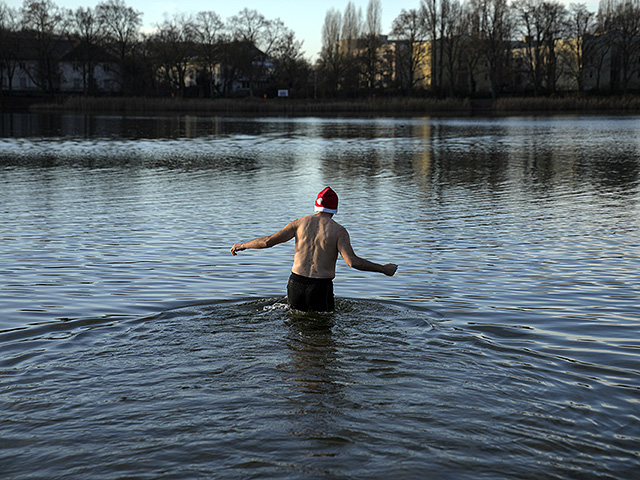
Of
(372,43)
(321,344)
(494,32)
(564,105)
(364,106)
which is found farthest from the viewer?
(372,43)

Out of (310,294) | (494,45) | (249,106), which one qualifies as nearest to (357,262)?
(310,294)

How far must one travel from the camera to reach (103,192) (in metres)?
19.6

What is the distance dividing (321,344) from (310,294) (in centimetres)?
87

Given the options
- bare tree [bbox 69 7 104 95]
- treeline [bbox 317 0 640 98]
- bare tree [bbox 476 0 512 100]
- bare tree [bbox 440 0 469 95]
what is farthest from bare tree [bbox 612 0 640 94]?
bare tree [bbox 69 7 104 95]

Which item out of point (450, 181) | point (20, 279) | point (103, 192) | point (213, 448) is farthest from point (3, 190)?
point (213, 448)

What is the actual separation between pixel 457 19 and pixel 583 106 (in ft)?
80.8

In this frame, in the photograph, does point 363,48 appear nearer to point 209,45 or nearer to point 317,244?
point 209,45

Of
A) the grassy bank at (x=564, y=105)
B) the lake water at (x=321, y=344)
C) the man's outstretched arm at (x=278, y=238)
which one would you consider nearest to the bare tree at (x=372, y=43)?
the grassy bank at (x=564, y=105)

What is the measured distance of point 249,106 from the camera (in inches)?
3317

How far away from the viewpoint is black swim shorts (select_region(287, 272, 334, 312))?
25.0 feet

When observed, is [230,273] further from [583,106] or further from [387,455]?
[583,106]

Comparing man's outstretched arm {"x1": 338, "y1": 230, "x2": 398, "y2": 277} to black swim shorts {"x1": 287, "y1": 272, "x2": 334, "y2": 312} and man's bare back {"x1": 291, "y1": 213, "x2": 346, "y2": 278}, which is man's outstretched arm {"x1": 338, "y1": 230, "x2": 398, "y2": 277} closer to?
man's bare back {"x1": 291, "y1": 213, "x2": 346, "y2": 278}

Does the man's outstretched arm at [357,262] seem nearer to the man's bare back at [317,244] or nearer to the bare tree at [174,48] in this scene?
the man's bare back at [317,244]

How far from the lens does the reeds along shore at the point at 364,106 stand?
78812mm
